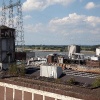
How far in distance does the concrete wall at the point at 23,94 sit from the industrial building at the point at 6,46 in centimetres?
3034

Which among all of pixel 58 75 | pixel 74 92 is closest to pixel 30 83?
pixel 74 92

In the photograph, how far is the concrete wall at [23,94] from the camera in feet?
94.9

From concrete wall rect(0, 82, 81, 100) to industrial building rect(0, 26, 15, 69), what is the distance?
3034 cm

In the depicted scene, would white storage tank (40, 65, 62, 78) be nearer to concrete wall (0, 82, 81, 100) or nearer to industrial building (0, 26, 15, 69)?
concrete wall (0, 82, 81, 100)

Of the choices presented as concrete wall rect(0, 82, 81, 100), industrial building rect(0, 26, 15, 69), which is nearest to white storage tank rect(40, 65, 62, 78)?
concrete wall rect(0, 82, 81, 100)

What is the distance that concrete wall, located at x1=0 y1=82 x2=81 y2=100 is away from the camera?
Answer: 28.9m

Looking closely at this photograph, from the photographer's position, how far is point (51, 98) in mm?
29062

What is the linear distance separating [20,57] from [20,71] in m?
26.2

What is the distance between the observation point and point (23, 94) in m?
32.4

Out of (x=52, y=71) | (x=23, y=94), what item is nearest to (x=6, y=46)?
(x=52, y=71)

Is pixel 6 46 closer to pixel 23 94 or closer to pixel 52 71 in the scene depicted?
pixel 52 71

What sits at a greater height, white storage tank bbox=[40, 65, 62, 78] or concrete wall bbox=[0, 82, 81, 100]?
white storage tank bbox=[40, 65, 62, 78]

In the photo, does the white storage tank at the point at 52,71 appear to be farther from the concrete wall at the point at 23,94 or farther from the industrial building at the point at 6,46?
the industrial building at the point at 6,46

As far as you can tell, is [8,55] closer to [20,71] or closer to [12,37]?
[12,37]
